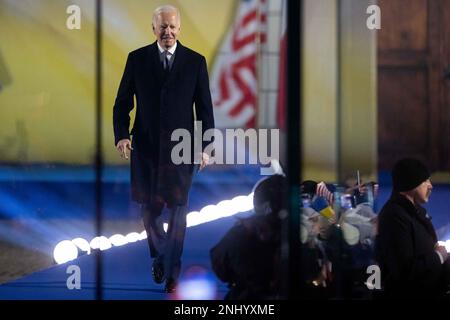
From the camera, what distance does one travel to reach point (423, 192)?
5.82 metres

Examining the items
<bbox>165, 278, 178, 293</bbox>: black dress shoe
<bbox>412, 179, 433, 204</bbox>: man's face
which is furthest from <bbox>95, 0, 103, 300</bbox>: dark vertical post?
<bbox>412, 179, 433, 204</bbox>: man's face

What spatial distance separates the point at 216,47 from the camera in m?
5.74

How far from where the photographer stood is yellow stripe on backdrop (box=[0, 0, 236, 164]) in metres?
5.73

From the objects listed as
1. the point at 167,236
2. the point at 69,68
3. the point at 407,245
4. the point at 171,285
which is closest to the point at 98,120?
the point at 69,68

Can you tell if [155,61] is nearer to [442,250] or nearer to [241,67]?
[241,67]

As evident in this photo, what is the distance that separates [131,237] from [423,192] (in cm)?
156

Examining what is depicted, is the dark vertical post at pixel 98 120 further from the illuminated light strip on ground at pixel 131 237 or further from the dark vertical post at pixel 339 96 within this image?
the dark vertical post at pixel 339 96

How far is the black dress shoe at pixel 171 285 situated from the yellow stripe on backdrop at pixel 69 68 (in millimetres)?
689

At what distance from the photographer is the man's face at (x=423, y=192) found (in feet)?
19.0

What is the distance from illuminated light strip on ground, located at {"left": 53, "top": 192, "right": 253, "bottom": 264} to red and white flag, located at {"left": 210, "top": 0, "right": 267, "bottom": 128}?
0.41m

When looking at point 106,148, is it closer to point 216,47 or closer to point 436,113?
point 216,47

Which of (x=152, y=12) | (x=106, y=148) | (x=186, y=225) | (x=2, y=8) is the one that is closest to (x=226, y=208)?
(x=186, y=225)
